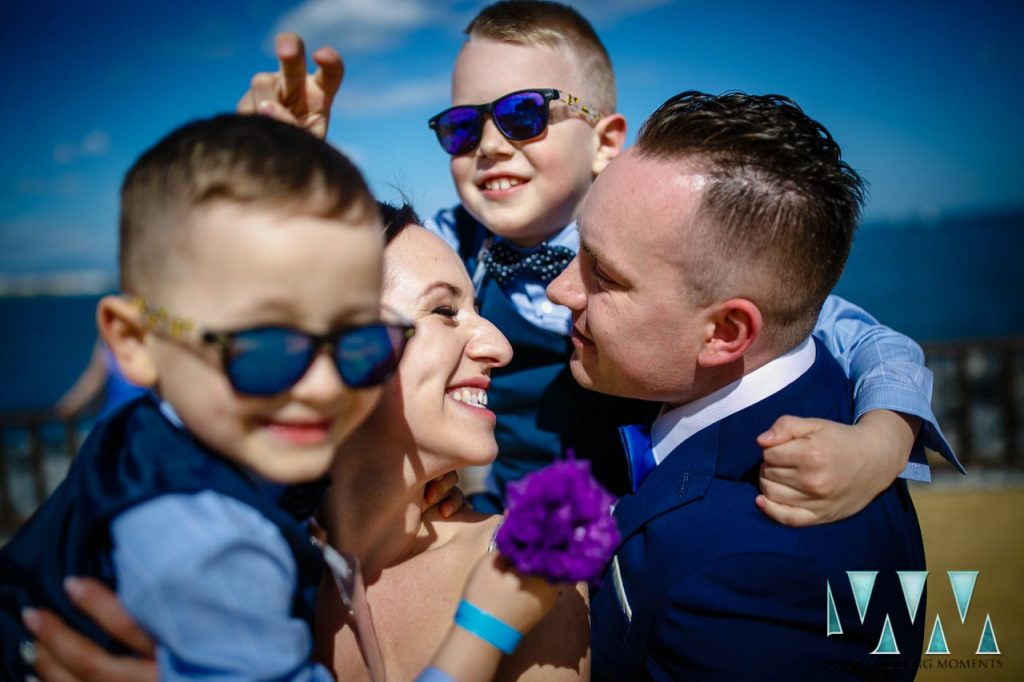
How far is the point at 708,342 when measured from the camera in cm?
253

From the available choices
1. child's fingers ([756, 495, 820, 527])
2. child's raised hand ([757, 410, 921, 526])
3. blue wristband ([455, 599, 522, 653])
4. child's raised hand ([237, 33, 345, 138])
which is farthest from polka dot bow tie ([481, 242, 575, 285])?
blue wristband ([455, 599, 522, 653])

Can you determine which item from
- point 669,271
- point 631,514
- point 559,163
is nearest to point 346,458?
point 631,514

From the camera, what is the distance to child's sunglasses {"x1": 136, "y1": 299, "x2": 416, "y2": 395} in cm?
148

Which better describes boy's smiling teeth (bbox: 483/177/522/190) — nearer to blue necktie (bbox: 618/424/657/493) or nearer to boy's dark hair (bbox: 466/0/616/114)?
boy's dark hair (bbox: 466/0/616/114)

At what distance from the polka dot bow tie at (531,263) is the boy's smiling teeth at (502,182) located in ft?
1.09

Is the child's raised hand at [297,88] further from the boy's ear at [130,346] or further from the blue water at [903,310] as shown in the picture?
the blue water at [903,310]

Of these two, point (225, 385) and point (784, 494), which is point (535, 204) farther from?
point (225, 385)

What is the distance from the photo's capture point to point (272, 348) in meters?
1.48

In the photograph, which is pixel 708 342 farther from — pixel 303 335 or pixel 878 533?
pixel 303 335

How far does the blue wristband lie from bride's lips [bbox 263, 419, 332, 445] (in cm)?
58

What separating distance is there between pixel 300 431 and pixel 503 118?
7.43 feet

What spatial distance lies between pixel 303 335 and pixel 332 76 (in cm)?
153

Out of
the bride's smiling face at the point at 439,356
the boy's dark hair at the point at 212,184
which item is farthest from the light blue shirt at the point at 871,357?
the boy's dark hair at the point at 212,184

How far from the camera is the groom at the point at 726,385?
213 centimetres
